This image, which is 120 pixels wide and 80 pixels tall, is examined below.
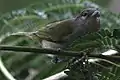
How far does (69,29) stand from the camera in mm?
736

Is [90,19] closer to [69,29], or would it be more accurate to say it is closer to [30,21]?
[69,29]

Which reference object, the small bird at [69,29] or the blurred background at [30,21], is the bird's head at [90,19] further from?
the blurred background at [30,21]

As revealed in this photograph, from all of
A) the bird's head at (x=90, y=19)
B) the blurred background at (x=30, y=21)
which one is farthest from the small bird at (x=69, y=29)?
the blurred background at (x=30, y=21)

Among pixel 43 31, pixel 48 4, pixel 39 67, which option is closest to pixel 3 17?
pixel 48 4

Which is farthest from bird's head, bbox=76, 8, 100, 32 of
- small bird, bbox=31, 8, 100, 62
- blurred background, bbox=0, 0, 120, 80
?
blurred background, bbox=0, 0, 120, 80

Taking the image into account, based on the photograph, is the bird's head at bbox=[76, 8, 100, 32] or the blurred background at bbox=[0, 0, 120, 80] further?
the blurred background at bbox=[0, 0, 120, 80]

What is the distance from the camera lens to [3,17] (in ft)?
4.45

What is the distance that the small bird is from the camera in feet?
2.23

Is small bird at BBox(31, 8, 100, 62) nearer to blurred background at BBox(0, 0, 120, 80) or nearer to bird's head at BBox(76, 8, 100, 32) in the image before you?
bird's head at BBox(76, 8, 100, 32)

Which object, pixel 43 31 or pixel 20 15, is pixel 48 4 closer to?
pixel 20 15

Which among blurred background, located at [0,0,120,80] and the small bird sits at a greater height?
the small bird

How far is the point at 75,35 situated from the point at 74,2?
0.67 m

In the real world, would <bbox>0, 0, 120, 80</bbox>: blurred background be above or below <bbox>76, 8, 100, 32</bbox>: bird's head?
below

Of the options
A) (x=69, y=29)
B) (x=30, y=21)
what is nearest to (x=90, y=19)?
(x=69, y=29)
